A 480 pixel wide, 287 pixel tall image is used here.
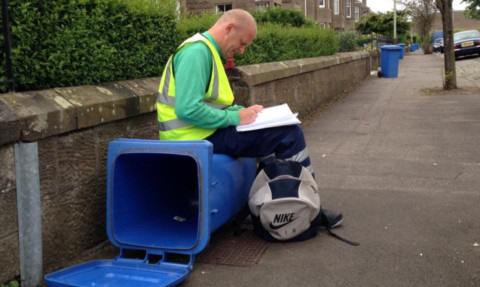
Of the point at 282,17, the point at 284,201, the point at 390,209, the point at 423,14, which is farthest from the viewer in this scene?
the point at 423,14

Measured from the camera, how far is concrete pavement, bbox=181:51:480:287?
11.5 ft

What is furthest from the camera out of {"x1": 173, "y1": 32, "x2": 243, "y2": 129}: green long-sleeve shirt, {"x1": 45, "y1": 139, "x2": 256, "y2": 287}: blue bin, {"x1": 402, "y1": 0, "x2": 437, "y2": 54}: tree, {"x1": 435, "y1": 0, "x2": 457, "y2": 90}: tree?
{"x1": 402, "y1": 0, "x2": 437, "y2": 54}: tree

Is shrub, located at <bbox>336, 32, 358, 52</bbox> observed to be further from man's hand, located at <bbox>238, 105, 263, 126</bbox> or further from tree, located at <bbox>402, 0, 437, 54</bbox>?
tree, located at <bbox>402, 0, 437, 54</bbox>

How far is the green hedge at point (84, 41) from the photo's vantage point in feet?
11.4

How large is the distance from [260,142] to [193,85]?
2.18 ft

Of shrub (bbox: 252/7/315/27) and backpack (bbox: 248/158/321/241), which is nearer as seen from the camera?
backpack (bbox: 248/158/321/241)

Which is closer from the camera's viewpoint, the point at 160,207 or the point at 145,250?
the point at 145,250

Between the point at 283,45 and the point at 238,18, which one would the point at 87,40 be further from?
the point at 283,45

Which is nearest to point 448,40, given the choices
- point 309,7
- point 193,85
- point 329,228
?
point 329,228

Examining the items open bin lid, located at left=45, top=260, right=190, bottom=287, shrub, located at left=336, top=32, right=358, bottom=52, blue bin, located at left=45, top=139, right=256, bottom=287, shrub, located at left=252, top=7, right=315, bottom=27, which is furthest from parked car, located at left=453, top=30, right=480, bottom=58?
Answer: open bin lid, located at left=45, top=260, right=190, bottom=287

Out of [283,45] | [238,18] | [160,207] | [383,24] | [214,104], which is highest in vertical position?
[383,24]

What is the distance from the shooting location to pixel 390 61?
69.0ft

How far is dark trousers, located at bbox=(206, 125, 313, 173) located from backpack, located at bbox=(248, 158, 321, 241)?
0.09m

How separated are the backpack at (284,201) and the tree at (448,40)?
1115cm
